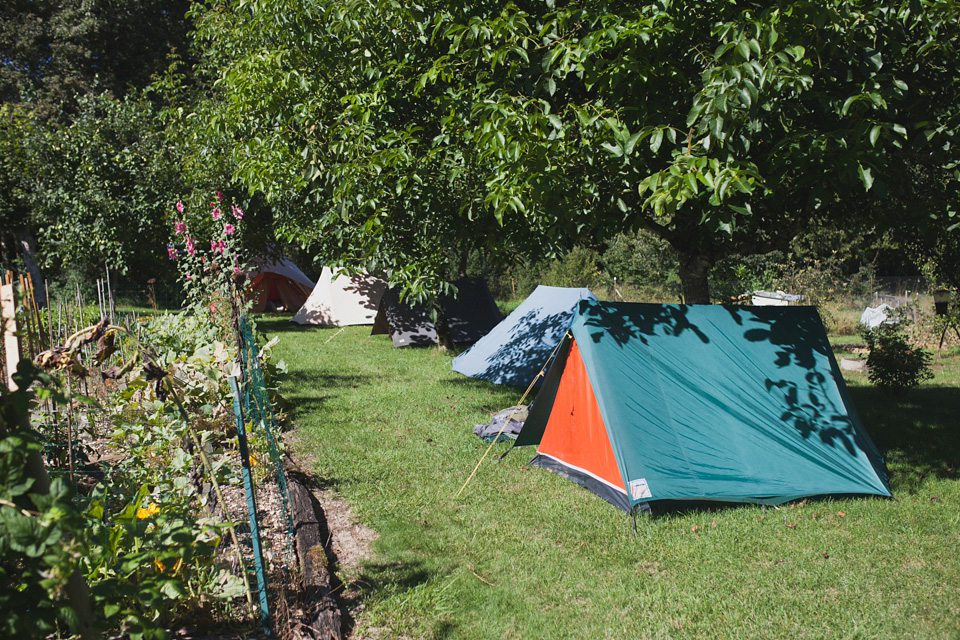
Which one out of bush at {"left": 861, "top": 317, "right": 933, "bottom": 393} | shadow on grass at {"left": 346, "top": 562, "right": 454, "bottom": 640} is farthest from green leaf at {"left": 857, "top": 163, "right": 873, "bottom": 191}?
bush at {"left": 861, "top": 317, "right": 933, "bottom": 393}

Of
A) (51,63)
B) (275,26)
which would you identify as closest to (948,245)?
(275,26)

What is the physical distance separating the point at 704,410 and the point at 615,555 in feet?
5.05

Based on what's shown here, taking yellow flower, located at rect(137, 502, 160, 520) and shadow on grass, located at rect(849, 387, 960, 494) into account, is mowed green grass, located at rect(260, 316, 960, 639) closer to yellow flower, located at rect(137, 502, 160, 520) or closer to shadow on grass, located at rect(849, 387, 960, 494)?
shadow on grass, located at rect(849, 387, 960, 494)

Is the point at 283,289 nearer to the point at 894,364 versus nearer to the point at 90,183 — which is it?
the point at 90,183

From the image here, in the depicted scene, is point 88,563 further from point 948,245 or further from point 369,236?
point 948,245

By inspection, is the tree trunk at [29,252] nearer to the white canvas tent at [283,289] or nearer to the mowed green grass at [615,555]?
the white canvas tent at [283,289]

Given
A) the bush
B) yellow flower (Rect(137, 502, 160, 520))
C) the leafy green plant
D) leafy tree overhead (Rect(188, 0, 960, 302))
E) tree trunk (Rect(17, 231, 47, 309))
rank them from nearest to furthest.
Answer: the leafy green plant, yellow flower (Rect(137, 502, 160, 520)), leafy tree overhead (Rect(188, 0, 960, 302)), the bush, tree trunk (Rect(17, 231, 47, 309))

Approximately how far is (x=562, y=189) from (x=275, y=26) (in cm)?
357

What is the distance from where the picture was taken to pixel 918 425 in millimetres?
7480

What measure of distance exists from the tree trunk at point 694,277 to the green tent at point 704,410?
916 mm

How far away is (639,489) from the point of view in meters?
4.64

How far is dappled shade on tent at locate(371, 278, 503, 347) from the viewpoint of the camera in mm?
13734

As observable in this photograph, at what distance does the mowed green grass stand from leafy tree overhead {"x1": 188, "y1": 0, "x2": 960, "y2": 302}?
6.29 ft

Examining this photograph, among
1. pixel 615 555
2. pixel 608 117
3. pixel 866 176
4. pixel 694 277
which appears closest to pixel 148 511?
pixel 615 555
